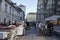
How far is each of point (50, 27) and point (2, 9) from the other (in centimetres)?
1015

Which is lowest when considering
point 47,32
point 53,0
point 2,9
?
point 47,32

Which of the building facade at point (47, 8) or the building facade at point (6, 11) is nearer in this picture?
the building facade at point (6, 11)

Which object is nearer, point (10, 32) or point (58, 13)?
point (10, 32)

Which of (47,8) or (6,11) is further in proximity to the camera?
Result: (47,8)

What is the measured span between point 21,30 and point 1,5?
1124 cm

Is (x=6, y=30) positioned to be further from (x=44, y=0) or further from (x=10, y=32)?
(x=44, y=0)

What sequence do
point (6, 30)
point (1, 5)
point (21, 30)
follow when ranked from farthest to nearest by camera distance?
point (1, 5), point (21, 30), point (6, 30)

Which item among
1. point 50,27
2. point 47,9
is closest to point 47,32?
point 50,27

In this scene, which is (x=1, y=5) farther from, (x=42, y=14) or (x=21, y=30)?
(x=42, y=14)

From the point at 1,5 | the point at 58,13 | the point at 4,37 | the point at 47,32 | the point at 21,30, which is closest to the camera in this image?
the point at 4,37

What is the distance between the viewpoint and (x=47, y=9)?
7512 centimetres

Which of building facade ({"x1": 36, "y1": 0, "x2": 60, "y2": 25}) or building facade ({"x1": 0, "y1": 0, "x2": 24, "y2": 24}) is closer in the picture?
building facade ({"x1": 0, "y1": 0, "x2": 24, "y2": 24})

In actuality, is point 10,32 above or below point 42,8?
below

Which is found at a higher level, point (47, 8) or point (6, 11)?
point (47, 8)
